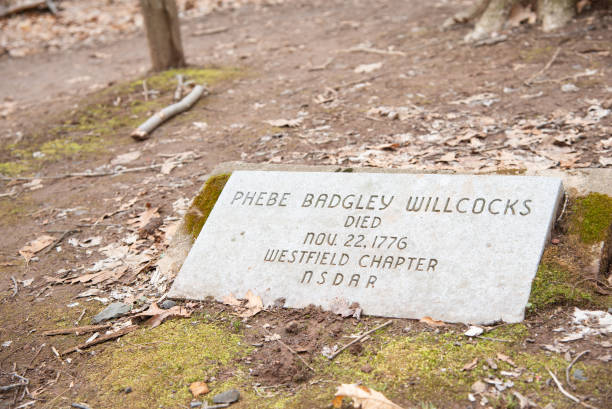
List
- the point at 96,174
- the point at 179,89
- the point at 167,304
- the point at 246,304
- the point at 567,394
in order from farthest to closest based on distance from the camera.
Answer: the point at 179,89 → the point at 96,174 → the point at 167,304 → the point at 246,304 → the point at 567,394

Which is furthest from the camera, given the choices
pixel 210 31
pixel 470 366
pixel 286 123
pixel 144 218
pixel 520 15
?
pixel 210 31

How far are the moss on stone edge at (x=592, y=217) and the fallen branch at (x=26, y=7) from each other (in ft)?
46.9

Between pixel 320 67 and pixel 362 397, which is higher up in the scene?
pixel 362 397

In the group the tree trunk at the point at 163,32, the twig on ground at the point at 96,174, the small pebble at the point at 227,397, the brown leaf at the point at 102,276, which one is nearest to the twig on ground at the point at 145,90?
the tree trunk at the point at 163,32

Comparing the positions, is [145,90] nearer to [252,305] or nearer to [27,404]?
[252,305]

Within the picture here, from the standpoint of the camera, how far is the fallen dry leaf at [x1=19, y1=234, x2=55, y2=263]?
4.59 metres

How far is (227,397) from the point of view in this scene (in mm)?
2773

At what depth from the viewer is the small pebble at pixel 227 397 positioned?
9.05 ft

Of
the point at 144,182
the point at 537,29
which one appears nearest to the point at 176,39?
the point at 144,182

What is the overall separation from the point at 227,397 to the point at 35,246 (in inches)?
109

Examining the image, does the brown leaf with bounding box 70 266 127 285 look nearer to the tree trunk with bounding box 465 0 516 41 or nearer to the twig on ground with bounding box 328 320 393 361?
the twig on ground with bounding box 328 320 393 361

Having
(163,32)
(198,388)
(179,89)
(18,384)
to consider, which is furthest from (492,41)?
(18,384)

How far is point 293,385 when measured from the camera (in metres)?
2.83

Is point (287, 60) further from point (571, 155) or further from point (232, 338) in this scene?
point (232, 338)
